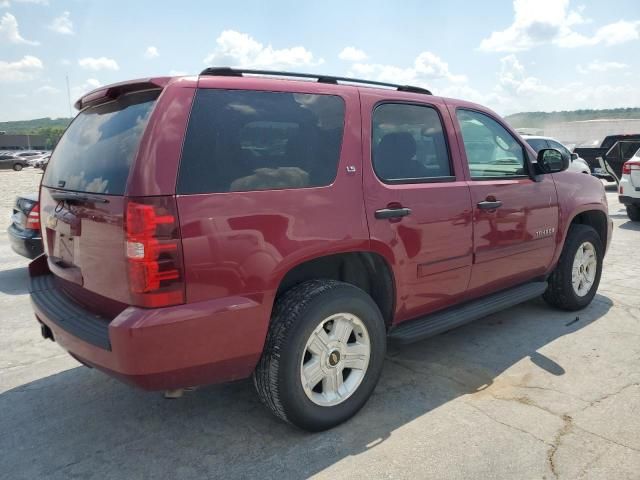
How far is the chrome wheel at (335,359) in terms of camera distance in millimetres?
2768

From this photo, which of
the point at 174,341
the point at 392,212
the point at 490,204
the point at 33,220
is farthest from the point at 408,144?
the point at 33,220

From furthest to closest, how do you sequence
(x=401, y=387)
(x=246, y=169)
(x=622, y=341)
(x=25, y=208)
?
1. (x=25, y=208)
2. (x=622, y=341)
3. (x=401, y=387)
4. (x=246, y=169)

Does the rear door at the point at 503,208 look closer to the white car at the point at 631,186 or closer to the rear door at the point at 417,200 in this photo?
the rear door at the point at 417,200

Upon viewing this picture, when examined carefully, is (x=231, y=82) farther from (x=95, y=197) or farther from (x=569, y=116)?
(x=569, y=116)

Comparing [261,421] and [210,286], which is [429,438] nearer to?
[261,421]

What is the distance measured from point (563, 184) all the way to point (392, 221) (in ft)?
7.23

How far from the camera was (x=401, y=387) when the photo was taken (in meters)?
3.37

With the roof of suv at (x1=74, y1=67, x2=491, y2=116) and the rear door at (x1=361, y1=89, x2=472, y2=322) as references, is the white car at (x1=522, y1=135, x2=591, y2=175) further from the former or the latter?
the roof of suv at (x1=74, y1=67, x2=491, y2=116)

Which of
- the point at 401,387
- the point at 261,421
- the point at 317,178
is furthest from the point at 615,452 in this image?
the point at 317,178

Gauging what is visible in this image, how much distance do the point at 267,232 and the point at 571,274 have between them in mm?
3333

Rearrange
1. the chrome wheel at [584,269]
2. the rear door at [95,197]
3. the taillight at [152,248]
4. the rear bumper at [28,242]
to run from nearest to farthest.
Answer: the taillight at [152,248]
the rear door at [95,197]
the chrome wheel at [584,269]
the rear bumper at [28,242]

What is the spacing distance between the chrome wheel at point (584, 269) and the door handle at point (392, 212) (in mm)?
2397

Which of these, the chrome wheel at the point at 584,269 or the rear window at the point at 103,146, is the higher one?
the rear window at the point at 103,146

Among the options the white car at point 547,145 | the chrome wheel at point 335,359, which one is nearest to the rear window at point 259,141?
the chrome wheel at point 335,359
